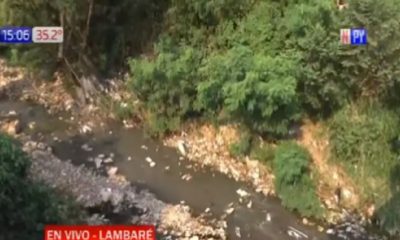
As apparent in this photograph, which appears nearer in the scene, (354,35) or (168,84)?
(354,35)

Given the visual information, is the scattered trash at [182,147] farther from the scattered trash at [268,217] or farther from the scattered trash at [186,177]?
the scattered trash at [268,217]

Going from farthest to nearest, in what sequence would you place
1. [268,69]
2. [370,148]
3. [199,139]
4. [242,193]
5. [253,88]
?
[199,139] → [242,193] → [370,148] → [268,69] → [253,88]

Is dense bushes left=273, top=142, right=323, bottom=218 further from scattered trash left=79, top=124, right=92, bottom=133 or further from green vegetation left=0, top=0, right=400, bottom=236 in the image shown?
scattered trash left=79, top=124, right=92, bottom=133

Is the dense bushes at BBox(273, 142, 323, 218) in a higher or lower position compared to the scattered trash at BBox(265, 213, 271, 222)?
higher

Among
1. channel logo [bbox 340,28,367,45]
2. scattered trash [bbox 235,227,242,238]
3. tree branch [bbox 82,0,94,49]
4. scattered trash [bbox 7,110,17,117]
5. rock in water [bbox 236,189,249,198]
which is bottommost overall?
scattered trash [bbox 235,227,242,238]

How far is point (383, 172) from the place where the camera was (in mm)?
8742

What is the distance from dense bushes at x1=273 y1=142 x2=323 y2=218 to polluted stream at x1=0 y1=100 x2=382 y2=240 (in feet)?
0.56

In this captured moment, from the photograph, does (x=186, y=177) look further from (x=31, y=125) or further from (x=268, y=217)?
(x=31, y=125)

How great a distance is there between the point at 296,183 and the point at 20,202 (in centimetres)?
376

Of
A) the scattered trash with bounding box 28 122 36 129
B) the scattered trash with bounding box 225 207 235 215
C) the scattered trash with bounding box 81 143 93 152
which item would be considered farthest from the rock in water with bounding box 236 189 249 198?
the scattered trash with bounding box 28 122 36 129

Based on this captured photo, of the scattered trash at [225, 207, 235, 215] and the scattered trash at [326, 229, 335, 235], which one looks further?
the scattered trash at [225, 207, 235, 215]

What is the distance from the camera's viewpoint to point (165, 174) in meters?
9.35

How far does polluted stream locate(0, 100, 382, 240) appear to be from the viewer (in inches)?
332

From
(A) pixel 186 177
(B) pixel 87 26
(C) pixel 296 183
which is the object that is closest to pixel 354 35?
(C) pixel 296 183
